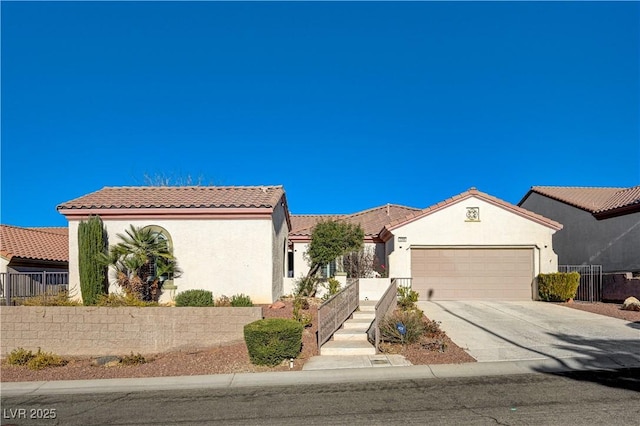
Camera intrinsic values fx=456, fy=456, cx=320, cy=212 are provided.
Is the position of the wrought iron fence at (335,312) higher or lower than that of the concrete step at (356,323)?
higher

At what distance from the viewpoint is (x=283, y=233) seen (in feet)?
68.3

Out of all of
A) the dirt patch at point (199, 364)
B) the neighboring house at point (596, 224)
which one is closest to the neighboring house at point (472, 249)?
the neighboring house at point (596, 224)

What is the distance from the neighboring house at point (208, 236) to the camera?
1594 centimetres

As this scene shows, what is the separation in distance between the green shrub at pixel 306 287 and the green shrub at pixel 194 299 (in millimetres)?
5171

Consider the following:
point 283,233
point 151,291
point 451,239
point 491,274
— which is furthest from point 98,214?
point 491,274

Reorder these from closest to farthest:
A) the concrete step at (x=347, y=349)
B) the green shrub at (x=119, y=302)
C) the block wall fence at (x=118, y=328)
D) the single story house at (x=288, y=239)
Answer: the concrete step at (x=347, y=349) < the block wall fence at (x=118, y=328) < the green shrub at (x=119, y=302) < the single story house at (x=288, y=239)

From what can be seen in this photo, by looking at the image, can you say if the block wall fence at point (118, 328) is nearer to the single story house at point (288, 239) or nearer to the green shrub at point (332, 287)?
the single story house at point (288, 239)

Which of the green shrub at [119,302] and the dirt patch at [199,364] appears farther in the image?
the green shrub at [119,302]

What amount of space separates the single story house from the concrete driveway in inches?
91.9

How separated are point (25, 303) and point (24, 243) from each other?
440 inches

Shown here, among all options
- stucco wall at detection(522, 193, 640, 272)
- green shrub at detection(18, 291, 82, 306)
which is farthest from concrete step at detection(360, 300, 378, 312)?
stucco wall at detection(522, 193, 640, 272)

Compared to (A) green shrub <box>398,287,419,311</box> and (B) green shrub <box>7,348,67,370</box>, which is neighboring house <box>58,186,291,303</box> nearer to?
(B) green shrub <box>7,348,67,370</box>

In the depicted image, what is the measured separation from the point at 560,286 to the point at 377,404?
562 inches

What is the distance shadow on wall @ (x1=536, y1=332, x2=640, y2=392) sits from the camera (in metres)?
8.42
